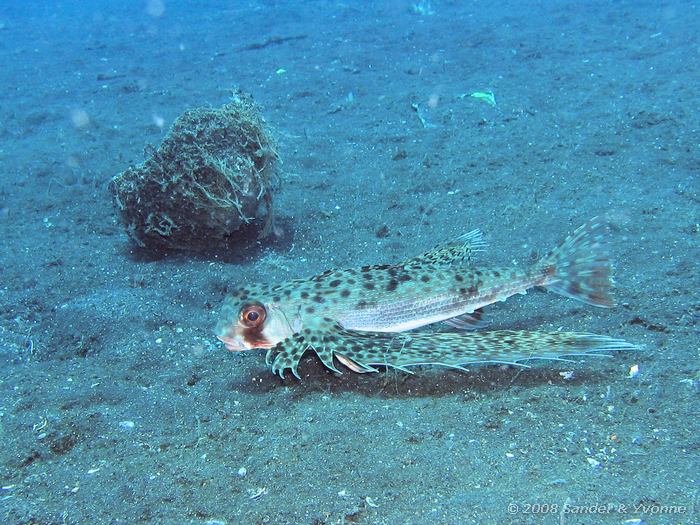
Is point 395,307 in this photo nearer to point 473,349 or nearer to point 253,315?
point 473,349

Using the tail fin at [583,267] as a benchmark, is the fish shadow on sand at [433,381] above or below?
below

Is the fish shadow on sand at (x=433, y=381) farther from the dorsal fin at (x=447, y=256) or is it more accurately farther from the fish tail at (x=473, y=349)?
the dorsal fin at (x=447, y=256)

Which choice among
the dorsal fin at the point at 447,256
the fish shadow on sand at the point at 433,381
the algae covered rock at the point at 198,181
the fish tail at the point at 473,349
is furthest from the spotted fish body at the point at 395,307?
the algae covered rock at the point at 198,181

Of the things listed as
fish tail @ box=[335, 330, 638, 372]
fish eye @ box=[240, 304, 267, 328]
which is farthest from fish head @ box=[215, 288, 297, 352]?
fish tail @ box=[335, 330, 638, 372]

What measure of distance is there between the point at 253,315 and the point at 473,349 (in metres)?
1.92

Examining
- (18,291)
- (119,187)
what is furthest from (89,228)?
(18,291)

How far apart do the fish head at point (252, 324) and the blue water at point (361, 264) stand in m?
0.33

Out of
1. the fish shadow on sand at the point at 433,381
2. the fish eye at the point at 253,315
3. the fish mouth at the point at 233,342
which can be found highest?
the fish eye at the point at 253,315

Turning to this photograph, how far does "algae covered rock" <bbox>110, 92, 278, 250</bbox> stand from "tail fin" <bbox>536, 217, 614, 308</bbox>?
4082 millimetres

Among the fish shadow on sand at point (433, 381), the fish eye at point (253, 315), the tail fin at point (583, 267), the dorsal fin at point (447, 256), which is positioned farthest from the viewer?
the dorsal fin at point (447, 256)

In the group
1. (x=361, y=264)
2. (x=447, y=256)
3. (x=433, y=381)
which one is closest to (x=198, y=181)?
(x=361, y=264)

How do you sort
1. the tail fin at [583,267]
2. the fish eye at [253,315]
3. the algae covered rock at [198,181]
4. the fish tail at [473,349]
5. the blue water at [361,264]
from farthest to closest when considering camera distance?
the algae covered rock at [198,181] < the tail fin at [583,267] < the fish eye at [253,315] < the fish tail at [473,349] < the blue water at [361,264]

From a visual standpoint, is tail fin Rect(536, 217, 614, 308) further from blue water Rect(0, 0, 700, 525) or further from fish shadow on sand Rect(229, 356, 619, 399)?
fish shadow on sand Rect(229, 356, 619, 399)

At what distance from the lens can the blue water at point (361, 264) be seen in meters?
3.21
